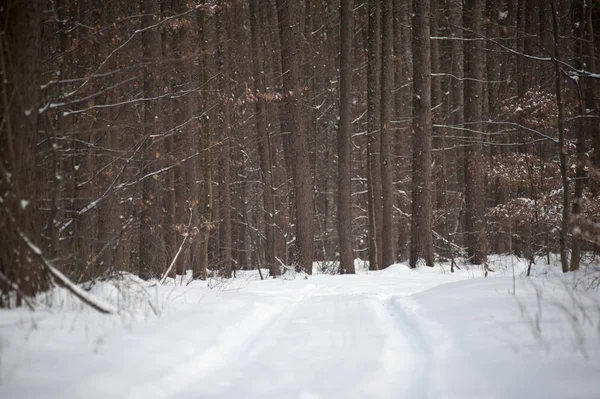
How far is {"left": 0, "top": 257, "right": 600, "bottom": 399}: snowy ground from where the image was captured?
3.23 metres

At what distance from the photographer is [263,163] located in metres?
17.5

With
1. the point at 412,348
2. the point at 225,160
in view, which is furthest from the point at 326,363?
the point at 225,160

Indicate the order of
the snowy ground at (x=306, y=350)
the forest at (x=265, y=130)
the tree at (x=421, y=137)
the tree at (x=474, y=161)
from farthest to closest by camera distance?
the tree at (x=474, y=161), the tree at (x=421, y=137), the forest at (x=265, y=130), the snowy ground at (x=306, y=350)

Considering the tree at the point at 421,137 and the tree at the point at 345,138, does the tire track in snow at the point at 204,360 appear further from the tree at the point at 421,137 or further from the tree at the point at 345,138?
the tree at the point at 421,137

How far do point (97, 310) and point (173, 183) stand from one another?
518 inches

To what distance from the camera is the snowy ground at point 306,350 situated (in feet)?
10.6

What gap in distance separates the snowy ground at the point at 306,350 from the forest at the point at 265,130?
80 centimetres

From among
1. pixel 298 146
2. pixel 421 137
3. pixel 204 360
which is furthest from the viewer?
pixel 421 137

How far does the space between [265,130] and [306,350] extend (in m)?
13.5

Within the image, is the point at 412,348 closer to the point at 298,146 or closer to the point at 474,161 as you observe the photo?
the point at 298,146

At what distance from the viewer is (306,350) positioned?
14.7 feet

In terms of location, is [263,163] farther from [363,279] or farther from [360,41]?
[360,41]

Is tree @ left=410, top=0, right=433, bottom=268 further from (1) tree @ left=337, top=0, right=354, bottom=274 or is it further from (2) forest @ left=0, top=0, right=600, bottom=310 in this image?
(1) tree @ left=337, top=0, right=354, bottom=274

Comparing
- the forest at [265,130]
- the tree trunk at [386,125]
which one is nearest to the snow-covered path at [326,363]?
the forest at [265,130]
